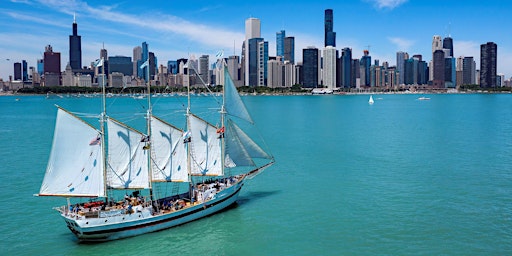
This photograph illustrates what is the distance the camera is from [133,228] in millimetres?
34562

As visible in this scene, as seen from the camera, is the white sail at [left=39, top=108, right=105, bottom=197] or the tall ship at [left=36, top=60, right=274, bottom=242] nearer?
the tall ship at [left=36, top=60, right=274, bottom=242]

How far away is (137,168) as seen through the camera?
37719 mm

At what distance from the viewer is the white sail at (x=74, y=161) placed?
34.4 metres

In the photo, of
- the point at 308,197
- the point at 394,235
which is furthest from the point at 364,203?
the point at 394,235

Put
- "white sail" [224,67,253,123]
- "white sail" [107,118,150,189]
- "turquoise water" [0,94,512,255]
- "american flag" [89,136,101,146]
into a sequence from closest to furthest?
"turquoise water" [0,94,512,255] → "american flag" [89,136,101,146] → "white sail" [107,118,150,189] → "white sail" [224,67,253,123]

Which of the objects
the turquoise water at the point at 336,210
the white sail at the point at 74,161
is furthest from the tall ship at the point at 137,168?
the turquoise water at the point at 336,210

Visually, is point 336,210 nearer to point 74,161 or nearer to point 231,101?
point 231,101

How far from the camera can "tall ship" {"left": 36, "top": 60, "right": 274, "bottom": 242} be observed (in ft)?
112

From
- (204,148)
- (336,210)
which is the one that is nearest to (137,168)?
(204,148)

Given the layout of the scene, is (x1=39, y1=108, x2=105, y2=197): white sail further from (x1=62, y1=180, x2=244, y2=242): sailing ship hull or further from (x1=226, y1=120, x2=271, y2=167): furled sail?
(x1=226, y1=120, x2=271, y2=167): furled sail

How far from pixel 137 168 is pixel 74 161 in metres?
4.53

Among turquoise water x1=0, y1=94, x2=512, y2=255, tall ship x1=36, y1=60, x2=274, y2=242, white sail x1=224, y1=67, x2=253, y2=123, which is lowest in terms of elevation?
turquoise water x1=0, y1=94, x2=512, y2=255

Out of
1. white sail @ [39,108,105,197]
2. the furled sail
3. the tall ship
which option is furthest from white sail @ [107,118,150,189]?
the furled sail

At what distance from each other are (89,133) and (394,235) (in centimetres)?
2216
